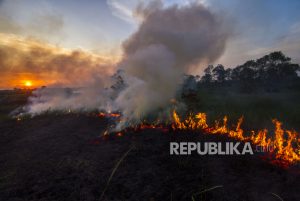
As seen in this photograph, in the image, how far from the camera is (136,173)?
7898mm

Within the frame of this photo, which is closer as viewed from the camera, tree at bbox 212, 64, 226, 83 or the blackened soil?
the blackened soil

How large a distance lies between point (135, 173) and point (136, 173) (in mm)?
36

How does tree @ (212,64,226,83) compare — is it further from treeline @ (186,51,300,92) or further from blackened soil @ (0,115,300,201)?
blackened soil @ (0,115,300,201)

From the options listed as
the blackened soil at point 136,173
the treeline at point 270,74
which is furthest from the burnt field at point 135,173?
the treeline at point 270,74

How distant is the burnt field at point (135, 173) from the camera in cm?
675

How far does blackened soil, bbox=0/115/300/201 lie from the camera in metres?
6.74

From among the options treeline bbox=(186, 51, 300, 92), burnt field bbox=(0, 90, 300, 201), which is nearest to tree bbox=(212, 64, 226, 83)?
treeline bbox=(186, 51, 300, 92)

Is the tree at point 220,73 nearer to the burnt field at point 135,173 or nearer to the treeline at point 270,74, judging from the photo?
the treeline at point 270,74

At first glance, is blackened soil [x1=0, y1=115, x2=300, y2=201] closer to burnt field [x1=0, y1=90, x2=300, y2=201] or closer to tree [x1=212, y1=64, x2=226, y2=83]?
burnt field [x1=0, y1=90, x2=300, y2=201]

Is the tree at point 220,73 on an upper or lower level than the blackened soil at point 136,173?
upper

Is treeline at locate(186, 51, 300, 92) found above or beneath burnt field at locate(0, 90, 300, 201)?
above

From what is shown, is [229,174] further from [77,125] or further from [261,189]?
[77,125]

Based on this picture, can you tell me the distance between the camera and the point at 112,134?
38.3ft

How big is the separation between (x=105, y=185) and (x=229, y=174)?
420 cm
